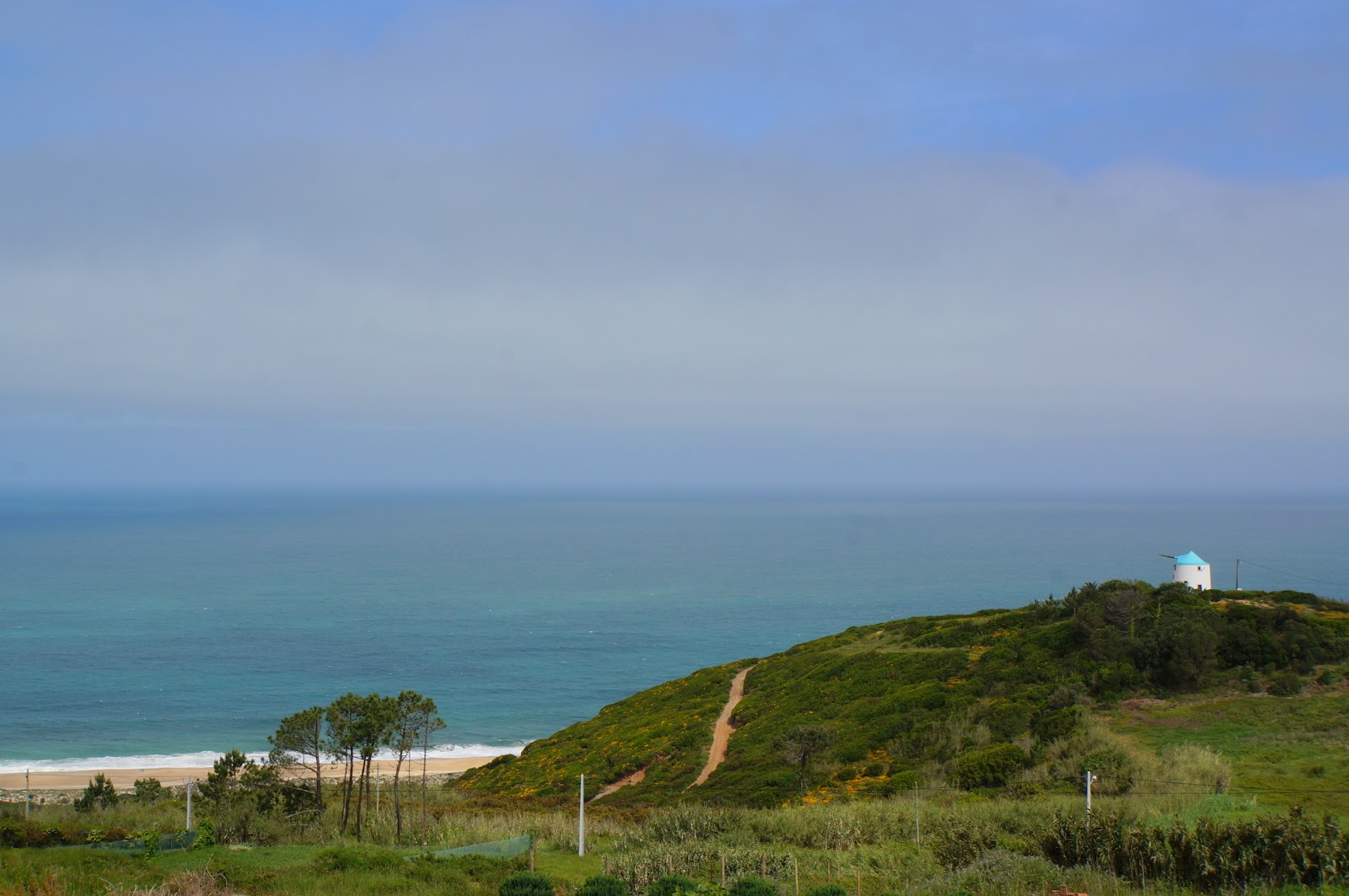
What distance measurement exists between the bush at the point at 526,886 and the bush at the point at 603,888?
18.2 inches

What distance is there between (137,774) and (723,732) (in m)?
27.0

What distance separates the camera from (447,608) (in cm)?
8581

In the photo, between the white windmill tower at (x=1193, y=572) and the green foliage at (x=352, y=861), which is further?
the white windmill tower at (x=1193, y=572)

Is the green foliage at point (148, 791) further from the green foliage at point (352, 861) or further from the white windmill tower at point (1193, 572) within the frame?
the white windmill tower at point (1193, 572)

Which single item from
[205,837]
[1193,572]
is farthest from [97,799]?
[1193,572]

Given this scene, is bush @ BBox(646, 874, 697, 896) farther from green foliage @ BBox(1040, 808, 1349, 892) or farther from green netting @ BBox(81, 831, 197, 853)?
green netting @ BBox(81, 831, 197, 853)

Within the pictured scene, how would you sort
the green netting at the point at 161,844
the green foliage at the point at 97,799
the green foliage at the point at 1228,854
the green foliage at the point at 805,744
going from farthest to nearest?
the green foliage at the point at 805,744 → the green foliage at the point at 97,799 → the green netting at the point at 161,844 → the green foliage at the point at 1228,854

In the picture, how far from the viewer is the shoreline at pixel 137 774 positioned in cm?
3584

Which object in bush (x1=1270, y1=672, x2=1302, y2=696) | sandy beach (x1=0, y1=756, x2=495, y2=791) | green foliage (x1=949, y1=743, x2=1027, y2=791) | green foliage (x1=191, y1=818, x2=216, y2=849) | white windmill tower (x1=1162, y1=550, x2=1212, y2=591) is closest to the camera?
green foliage (x1=191, y1=818, x2=216, y2=849)

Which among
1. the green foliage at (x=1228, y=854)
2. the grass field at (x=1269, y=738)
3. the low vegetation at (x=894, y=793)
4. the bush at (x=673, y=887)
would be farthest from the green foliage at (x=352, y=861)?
the grass field at (x=1269, y=738)

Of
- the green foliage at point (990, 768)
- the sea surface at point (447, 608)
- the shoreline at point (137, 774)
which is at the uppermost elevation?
the green foliage at point (990, 768)

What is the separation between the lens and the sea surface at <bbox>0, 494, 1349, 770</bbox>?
5100 centimetres

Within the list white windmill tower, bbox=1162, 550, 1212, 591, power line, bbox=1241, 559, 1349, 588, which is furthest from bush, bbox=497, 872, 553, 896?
power line, bbox=1241, 559, 1349, 588

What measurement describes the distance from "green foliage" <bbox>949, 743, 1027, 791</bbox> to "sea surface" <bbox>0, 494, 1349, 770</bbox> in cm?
3245
